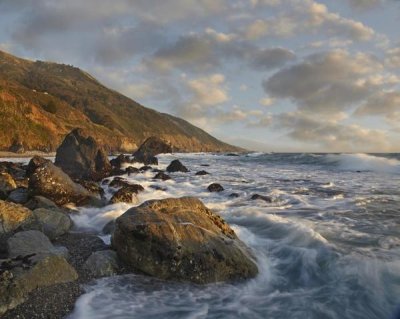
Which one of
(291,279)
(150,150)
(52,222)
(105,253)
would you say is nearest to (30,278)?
(105,253)

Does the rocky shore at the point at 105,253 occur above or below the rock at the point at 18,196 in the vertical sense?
below

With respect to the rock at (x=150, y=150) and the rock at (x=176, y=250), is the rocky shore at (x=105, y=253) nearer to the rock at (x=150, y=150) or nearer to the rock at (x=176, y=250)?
the rock at (x=176, y=250)

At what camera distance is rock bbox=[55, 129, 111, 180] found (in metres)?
28.4

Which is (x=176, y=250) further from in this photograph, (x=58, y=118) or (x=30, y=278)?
(x=58, y=118)

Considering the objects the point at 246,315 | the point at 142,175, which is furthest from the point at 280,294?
the point at 142,175

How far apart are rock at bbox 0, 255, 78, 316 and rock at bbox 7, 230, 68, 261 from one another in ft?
0.63

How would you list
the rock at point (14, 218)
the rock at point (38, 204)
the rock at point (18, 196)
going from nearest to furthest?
the rock at point (14, 218), the rock at point (38, 204), the rock at point (18, 196)

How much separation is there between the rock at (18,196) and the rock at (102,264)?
6979 mm

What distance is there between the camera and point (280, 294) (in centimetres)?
801

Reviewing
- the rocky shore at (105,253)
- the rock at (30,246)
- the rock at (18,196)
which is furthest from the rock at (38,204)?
the rock at (30,246)

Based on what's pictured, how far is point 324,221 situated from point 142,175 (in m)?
18.6

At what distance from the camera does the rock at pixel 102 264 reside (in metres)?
8.14

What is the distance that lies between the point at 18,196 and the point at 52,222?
4434mm

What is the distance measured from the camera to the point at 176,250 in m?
8.33
